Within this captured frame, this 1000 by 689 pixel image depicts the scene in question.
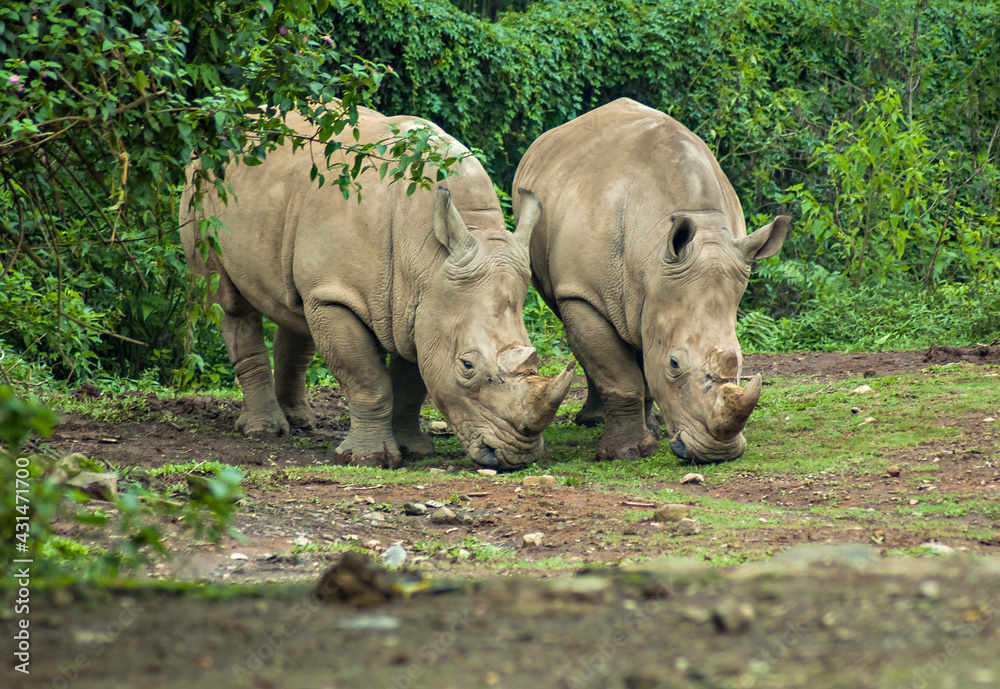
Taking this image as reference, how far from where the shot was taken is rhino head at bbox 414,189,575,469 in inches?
230

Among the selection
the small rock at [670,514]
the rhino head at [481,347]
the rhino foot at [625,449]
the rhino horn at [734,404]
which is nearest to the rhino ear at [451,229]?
the rhino head at [481,347]

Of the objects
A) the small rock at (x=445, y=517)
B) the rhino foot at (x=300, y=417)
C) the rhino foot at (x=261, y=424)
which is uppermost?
the small rock at (x=445, y=517)

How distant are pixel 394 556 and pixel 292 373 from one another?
4105mm

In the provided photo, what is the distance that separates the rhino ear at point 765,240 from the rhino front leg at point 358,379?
2258 mm

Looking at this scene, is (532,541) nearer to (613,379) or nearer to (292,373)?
(613,379)

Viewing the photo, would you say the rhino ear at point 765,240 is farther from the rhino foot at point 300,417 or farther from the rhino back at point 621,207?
the rhino foot at point 300,417

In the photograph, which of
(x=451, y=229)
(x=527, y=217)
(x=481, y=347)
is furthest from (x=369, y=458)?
(x=527, y=217)

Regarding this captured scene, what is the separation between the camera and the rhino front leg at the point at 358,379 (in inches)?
253

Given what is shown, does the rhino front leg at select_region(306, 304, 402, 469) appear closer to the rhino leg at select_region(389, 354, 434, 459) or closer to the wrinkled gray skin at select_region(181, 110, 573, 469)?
the wrinkled gray skin at select_region(181, 110, 573, 469)

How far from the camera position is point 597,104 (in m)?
14.0

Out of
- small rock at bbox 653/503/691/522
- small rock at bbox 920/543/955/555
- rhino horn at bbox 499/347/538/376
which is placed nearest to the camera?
small rock at bbox 920/543/955/555

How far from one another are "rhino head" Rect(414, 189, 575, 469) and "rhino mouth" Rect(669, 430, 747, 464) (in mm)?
759

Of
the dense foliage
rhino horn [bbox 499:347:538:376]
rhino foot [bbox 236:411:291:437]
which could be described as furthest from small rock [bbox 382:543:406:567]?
rhino foot [bbox 236:411:291:437]

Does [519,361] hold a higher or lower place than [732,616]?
lower
